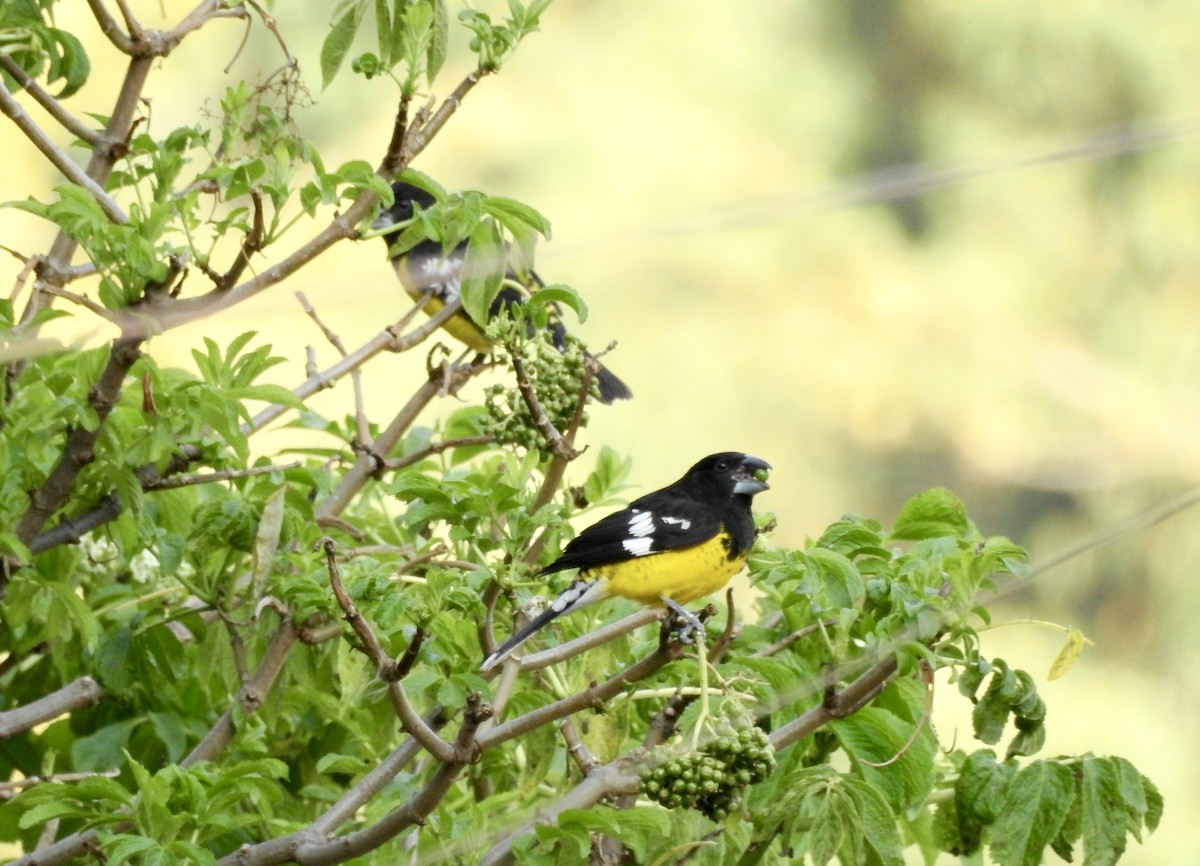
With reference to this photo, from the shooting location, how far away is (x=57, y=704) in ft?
7.28

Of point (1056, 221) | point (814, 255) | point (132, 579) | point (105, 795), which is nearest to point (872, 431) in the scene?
point (814, 255)

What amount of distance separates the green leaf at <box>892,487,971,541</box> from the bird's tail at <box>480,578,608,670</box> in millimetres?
436

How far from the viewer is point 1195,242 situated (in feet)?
35.8

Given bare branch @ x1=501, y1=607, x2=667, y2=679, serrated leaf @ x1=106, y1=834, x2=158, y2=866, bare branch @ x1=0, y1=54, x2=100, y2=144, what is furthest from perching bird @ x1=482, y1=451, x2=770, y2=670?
bare branch @ x1=0, y1=54, x2=100, y2=144

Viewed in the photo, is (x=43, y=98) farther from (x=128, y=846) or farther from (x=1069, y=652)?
(x=1069, y=652)

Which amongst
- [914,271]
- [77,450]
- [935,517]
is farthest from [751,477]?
[914,271]

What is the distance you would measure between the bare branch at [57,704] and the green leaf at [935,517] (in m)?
1.16

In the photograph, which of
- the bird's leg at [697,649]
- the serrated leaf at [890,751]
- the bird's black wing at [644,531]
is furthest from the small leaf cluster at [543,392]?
the serrated leaf at [890,751]

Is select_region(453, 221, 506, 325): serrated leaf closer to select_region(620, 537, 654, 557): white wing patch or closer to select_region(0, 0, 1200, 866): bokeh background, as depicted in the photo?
select_region(620, 537, 654, 557): white wing patch

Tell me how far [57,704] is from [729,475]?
106cm

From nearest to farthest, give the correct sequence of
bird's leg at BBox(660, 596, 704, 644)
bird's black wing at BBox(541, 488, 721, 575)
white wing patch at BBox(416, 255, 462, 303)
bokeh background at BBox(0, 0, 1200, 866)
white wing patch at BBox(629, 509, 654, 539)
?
bird's leg at BBox(660, 596, 704, 644)
bird's black wing at BBox(541, 488, 721, 575)
white wing patch at BBox(629, 509, 654, 539)
white wing patch at BBox(416, 255, 462, 303)
bokeh background at BBox(0, 0, 1200, 866)

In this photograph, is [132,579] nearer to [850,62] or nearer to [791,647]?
[791,647]

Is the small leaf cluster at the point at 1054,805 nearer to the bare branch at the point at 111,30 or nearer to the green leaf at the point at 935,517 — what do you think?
the green leaf at the point at 935,517

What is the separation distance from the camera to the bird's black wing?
87.4 inches
